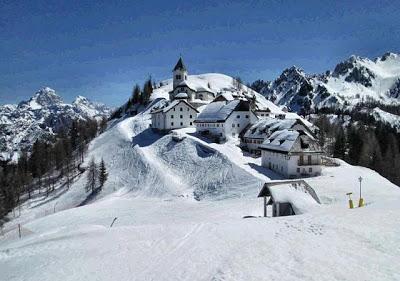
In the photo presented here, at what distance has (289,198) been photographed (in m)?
27.0

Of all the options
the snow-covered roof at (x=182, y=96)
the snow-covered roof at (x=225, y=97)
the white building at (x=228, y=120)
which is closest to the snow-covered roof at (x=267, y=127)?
the white building at (x=228, y=120)

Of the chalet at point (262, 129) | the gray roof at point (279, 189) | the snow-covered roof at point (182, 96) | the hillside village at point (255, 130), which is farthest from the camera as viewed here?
the snow-covered roof at point (182, 96)

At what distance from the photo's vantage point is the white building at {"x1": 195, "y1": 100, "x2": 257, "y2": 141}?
77.2 metres

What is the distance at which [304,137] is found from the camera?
56.1m

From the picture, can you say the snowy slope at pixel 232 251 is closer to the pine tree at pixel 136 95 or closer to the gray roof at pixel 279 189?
the gray roof at pixel 279 189

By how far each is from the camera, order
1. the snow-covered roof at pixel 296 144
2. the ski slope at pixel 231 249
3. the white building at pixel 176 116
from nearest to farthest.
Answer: the ski slope at pixel 231 249
the snow-covered roof at pixel 296 144
the white building at pixel 176 116

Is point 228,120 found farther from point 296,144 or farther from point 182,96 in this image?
point 182,96

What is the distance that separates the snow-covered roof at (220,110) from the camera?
256ft

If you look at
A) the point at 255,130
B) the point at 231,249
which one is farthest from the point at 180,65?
the point at 231,249

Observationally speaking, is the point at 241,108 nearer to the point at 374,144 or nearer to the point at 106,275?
the point at 374,144

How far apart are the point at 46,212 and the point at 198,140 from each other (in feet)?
103

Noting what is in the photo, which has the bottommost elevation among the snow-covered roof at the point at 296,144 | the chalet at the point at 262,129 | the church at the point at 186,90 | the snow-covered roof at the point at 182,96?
the snow-covered roof at the point at 296,144

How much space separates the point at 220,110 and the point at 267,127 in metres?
13.7

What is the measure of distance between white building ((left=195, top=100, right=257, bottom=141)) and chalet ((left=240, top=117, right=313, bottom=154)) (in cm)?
288
